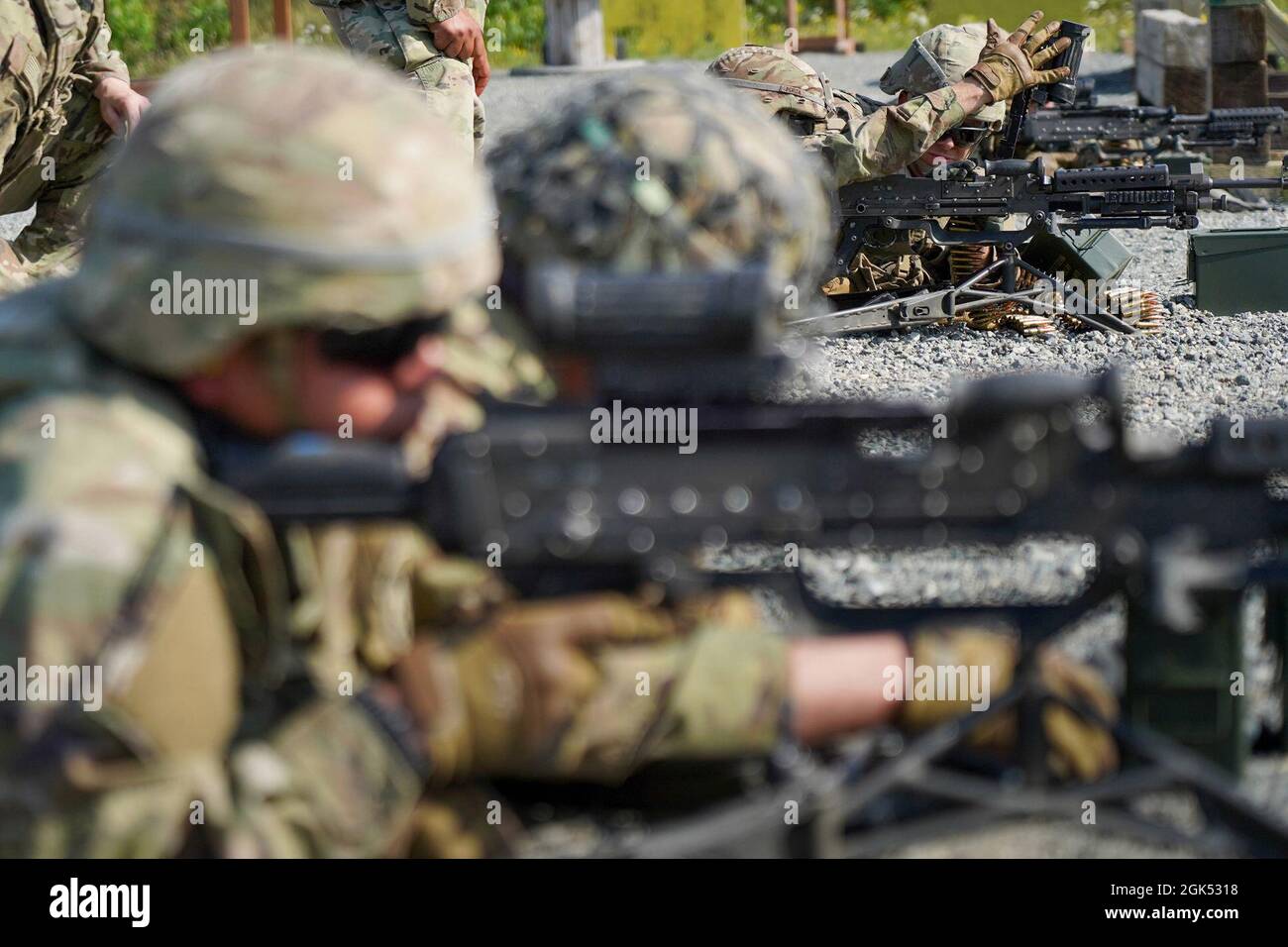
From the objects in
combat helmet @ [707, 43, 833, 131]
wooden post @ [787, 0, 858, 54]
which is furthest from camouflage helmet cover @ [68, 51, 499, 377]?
wooden post @ [787, 0, 858, 54]

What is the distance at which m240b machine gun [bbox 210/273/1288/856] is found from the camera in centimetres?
231

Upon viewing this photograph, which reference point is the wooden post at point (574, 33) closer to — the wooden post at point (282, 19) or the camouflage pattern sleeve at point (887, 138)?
the wooden post at point (282, 19)

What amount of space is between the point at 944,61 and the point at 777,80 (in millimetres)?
1042

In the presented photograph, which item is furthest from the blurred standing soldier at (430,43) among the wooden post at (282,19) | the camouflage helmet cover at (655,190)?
the camouflage helmet cover at (655,190)

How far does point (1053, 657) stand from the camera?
2768mm

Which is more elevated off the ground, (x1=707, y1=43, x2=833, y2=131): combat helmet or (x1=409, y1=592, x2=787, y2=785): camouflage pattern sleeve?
(x1=707, y1=43, x2=833, y2=131): combat helmet

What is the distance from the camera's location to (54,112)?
5.94m

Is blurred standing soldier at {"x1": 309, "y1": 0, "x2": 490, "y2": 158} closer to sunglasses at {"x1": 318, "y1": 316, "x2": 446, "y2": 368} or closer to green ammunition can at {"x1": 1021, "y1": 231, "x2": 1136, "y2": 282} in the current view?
green ammunition can at {"x1": 1021, "y1": 231, "x2": 1136, "y2": 282}

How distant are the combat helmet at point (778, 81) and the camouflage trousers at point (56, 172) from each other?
9.16ft

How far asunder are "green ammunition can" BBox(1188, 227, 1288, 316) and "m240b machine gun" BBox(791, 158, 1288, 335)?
0.47 metres

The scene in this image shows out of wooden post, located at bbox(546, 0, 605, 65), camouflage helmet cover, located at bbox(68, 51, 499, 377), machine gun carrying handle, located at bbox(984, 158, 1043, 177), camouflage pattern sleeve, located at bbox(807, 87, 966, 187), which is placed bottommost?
camouflage helmet cover, located at bbox(68, 51, 499, 377)

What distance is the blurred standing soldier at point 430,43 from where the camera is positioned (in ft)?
24.8
